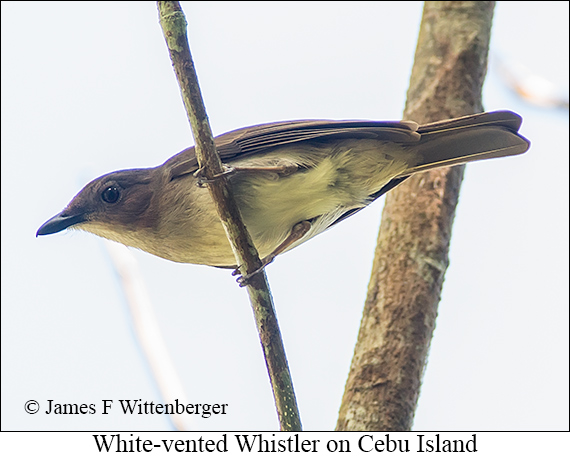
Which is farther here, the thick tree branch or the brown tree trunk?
the brown tree trunk

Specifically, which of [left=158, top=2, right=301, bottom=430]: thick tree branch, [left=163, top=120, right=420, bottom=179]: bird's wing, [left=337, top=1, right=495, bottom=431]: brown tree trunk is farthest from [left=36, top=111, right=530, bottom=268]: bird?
[left=337, top=1, right=495, bottom=431]: brown tree trunk

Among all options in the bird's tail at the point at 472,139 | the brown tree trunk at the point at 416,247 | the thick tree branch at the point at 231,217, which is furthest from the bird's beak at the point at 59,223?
the bird's tail at the point at 472,139

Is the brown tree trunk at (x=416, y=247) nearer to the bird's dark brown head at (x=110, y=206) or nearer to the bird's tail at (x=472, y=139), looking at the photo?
the bird's tail at (x=472, y=139)

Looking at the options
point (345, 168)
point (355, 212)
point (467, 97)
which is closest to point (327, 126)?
point (345, 168)

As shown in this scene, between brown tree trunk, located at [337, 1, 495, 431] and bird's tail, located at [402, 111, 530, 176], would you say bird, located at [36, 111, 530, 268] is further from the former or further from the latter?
brown tree trunk, located at [337, 1, 495, 431]

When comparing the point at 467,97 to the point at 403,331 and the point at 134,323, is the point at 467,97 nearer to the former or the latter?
the point at 403,331

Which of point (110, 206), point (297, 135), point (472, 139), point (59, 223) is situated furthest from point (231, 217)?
point (472, 139)

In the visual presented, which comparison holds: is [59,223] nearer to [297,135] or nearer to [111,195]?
[111,195]
